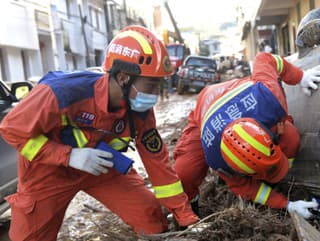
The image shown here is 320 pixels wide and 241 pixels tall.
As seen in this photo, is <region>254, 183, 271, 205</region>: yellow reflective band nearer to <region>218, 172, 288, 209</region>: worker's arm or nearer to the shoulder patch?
<region>218, 172, 288, 209</region>: worker's arm

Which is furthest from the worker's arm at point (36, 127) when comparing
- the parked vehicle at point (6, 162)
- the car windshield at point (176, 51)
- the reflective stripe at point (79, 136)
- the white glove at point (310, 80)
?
the car windshield at point (176, 51)

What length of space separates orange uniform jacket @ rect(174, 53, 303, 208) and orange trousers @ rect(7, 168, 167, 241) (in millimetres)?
485

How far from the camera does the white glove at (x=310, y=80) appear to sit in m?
3.28

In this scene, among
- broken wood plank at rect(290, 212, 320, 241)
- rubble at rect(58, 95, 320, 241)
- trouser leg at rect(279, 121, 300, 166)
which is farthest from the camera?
trouser leg at rect(279, 121, 300, 166)

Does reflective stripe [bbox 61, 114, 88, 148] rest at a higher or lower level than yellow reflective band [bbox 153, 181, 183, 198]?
higher

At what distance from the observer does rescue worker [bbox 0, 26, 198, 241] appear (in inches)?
99.9

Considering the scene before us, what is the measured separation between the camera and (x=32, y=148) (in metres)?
2.53

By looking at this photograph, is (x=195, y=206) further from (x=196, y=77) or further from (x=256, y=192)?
(x=196, y=77)

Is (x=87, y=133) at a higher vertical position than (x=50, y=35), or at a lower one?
lower

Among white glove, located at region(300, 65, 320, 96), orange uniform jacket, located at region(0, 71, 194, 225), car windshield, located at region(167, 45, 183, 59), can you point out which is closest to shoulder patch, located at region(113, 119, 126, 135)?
orange uniform jacket, located at region(0, 71, 194, 225)

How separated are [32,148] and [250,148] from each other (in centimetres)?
126

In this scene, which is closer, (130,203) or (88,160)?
(88,160)

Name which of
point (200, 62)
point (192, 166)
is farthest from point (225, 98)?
point (200, 62)

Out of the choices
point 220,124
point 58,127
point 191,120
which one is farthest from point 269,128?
point 58,127
